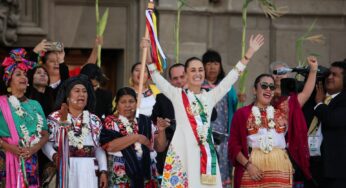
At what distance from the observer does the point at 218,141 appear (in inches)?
534

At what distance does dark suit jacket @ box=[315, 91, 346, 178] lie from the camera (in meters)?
13.6

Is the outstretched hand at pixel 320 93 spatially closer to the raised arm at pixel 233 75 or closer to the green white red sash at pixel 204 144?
the raised arm at pixel 233 75

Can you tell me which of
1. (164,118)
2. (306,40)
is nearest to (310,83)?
(164,118)

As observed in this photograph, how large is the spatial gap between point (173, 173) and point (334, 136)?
2248mm

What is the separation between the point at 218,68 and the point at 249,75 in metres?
3.13

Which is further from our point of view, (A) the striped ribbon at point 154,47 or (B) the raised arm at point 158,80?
(A) the striped ribbon at point 154,47

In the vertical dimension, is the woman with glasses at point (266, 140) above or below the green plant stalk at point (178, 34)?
below

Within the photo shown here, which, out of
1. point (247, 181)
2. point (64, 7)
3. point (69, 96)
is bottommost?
point (247, 181)

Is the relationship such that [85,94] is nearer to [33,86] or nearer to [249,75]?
[33,86]

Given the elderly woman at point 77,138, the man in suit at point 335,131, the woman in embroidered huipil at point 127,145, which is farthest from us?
the man in suit at point 335,131

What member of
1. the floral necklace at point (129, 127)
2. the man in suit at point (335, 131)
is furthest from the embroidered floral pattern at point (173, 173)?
the man in suit at point (335, 131)

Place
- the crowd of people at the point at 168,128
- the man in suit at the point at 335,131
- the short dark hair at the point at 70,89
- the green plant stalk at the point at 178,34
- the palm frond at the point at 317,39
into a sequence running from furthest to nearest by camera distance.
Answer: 1. the palm frond at the point at 317,39
2. the green plant stalk at the point at 178,34
3. the man in suit at the point at 335,131
4. the short dark hair at the point at 70,89
5. the crowd of people at the point at 168,128

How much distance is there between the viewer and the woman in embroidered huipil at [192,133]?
12375 mm

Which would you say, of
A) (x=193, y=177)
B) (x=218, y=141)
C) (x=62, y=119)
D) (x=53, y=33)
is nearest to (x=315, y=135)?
(x=218, y=141)
